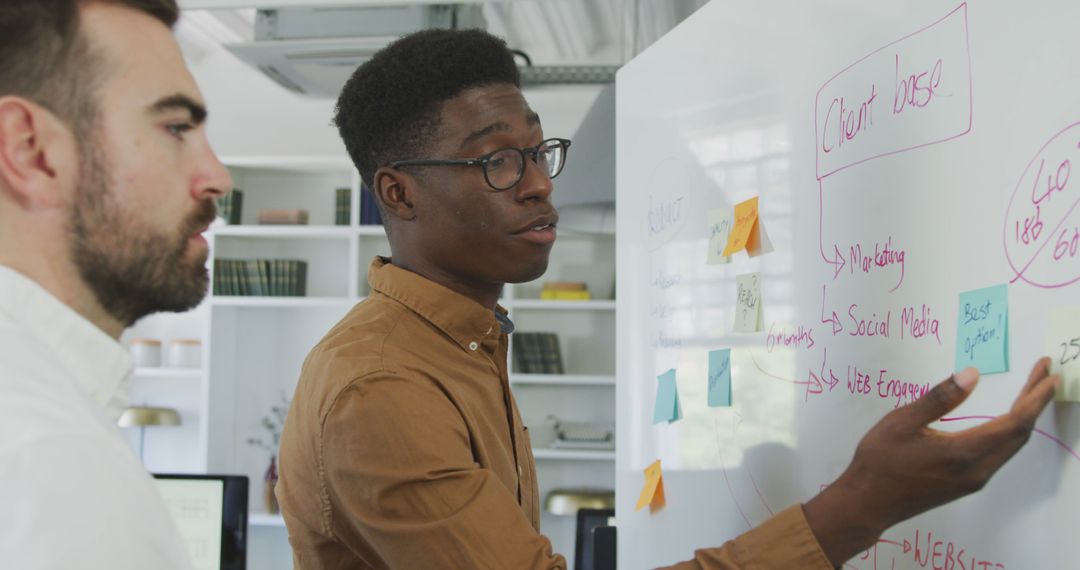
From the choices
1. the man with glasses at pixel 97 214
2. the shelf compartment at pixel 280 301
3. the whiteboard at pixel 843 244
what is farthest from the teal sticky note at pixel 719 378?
the shelf compartment at pixel 280 301

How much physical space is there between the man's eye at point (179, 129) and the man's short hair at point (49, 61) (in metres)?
0.06

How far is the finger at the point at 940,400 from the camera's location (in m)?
0.83

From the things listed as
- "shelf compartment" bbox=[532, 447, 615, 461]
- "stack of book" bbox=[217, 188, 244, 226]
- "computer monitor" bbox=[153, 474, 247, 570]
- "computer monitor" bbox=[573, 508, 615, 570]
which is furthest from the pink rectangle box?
"stack of book" bbox=[217, 188, 244, 226]

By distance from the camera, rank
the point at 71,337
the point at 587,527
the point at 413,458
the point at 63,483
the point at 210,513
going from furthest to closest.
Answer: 1. the point at 210,513
2. the point at 587,527
3. the point at 413,458
4. the point at 71,337
5. the point at 63,483

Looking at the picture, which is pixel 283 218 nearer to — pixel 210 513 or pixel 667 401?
pixel 210 513

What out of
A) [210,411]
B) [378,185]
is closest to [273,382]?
[210,411]

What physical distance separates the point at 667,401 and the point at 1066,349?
0.83 meters

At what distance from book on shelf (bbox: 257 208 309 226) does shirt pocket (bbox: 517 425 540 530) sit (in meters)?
4.25

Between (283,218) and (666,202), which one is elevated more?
(283,218)

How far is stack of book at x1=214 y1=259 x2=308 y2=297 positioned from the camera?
5.33m

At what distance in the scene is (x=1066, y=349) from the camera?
Result: 82cm

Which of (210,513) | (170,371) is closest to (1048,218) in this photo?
(210,513)

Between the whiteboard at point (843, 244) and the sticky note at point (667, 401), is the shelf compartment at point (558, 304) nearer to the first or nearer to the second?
the whiteboard at point (843, 244)

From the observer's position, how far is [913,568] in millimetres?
1015
